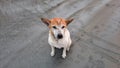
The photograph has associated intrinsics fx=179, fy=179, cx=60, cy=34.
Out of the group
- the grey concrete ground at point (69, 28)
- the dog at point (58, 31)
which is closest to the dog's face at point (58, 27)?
the dog at point (58, 31)

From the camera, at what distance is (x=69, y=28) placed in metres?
2.05

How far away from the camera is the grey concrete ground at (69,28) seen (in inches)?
65.2

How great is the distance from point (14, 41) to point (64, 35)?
24.8 inches

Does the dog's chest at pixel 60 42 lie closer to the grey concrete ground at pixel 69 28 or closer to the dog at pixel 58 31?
the dog at pixel 58 31

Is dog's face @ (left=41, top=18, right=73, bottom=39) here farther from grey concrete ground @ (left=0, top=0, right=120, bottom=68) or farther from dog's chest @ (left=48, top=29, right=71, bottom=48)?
grey concrete ground @ (left=0, top=0, right=120, bottom=68)

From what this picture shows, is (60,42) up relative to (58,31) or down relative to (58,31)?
down

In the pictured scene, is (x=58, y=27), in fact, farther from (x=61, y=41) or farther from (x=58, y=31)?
(x=61, y=41)

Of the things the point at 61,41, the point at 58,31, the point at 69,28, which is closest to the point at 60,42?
the point at 61,41

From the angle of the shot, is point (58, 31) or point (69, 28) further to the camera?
point (69, 28)

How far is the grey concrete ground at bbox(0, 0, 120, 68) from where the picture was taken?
5.44ft

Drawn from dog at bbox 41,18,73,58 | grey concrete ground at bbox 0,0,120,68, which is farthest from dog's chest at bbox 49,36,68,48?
grey concrete ground at bbox 0,0,120,68

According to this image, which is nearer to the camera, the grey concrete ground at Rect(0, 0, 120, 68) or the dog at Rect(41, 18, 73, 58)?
the dog at Rect(41, 18, 73, 58)

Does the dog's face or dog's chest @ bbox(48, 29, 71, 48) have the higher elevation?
the dog's face

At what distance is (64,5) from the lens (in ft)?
8.22
